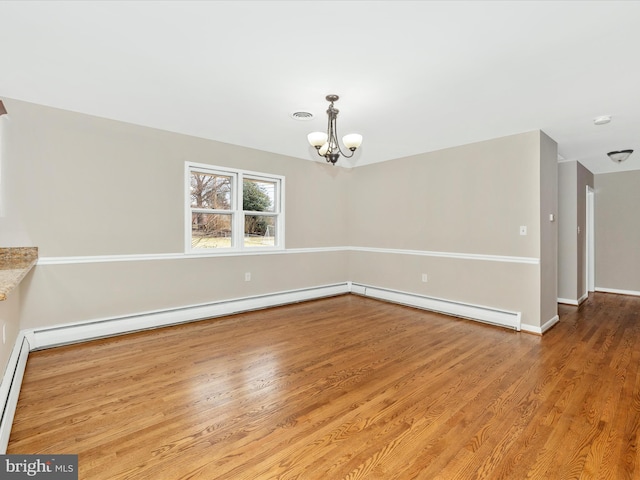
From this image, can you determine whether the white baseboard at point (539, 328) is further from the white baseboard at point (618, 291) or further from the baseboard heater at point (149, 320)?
the white baseboard at point (618, 291)

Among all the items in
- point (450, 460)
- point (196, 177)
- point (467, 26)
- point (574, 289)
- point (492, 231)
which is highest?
point (467, 26)

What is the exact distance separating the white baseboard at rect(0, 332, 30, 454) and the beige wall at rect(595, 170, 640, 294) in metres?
8.73

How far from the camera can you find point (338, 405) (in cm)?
228

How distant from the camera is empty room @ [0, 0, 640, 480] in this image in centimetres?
187

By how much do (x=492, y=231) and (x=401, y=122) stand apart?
1.98m

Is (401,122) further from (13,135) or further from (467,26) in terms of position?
(13,135)

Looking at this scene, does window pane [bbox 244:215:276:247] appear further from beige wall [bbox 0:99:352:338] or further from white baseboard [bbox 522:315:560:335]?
white baseboard [bbox 522:315:560:335]

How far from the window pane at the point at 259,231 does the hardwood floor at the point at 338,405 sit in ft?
5.27

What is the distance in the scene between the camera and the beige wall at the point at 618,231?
598 cm

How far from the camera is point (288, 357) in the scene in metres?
3.12

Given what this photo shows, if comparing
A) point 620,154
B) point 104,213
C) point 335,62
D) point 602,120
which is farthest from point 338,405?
point 620,154

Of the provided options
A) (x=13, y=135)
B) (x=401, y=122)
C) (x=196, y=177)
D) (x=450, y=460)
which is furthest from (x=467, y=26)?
(x=13, y=135)

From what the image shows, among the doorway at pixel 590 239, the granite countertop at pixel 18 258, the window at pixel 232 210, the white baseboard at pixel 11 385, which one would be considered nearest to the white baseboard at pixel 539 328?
the doorway at pixel 590 239

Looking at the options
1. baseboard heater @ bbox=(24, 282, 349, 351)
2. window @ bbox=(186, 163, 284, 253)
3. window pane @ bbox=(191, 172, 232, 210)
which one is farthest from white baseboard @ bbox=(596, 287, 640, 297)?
window pane @ bbox=(191, 172, 232, 210)
